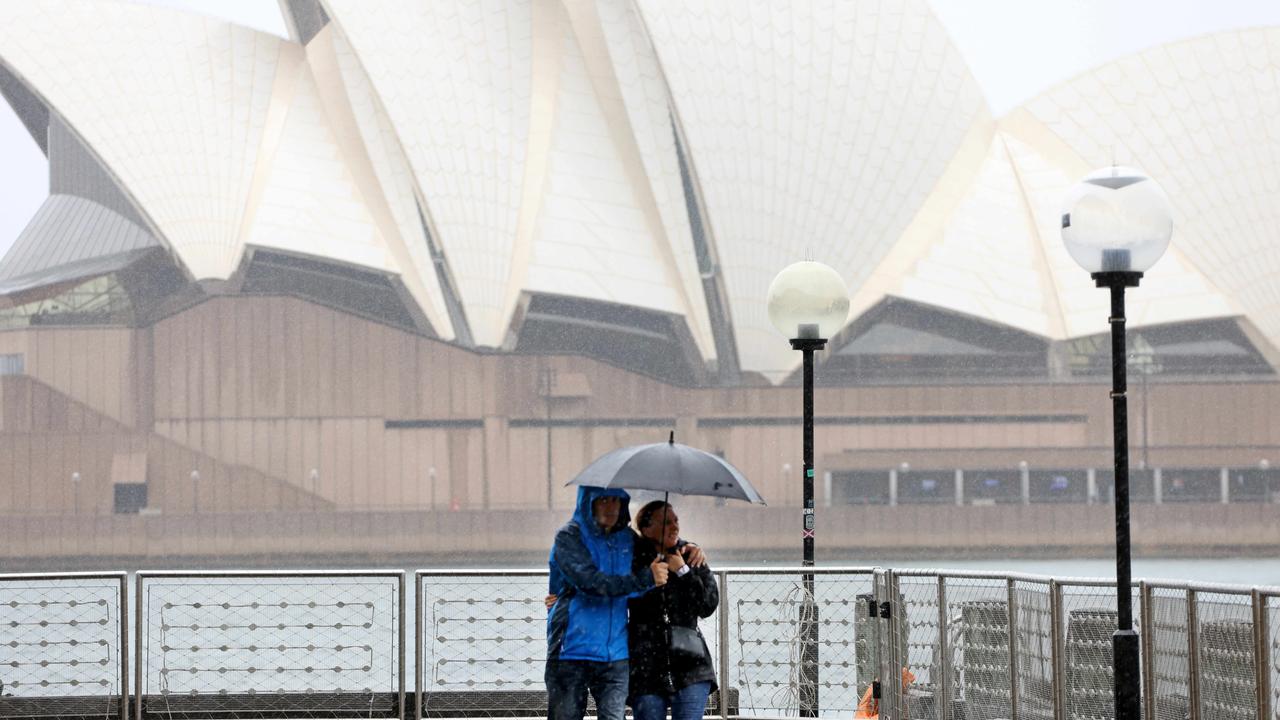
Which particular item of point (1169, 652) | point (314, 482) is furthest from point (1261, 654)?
point (314, 482)

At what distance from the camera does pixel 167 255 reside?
45.1m

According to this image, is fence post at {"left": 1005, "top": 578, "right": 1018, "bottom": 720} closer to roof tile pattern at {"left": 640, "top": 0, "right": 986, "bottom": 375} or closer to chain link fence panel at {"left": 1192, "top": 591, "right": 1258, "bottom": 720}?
chain link fence panel at {"left": 1192, "top": 591, "right": 1258, "bottom": 720}

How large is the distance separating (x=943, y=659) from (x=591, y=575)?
2861 millimetres

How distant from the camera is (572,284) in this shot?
44500 millimetres

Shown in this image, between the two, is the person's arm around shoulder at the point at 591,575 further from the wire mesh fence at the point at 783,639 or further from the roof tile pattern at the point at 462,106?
the roof tile pattern at the point at 462,106

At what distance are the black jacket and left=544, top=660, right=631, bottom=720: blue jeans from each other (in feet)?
0.25

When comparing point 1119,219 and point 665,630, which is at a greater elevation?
point 1119,219

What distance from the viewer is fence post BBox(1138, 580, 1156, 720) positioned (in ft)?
22.5

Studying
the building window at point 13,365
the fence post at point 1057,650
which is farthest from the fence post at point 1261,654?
the building window at point 13,365

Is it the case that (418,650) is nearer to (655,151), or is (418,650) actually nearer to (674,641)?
(674,641)

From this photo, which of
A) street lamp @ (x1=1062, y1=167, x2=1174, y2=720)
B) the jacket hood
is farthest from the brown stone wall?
the jacket hood

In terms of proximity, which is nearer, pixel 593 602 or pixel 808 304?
pixel 593 602

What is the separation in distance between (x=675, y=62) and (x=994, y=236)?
34.7 ft

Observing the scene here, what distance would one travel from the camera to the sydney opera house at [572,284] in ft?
138
